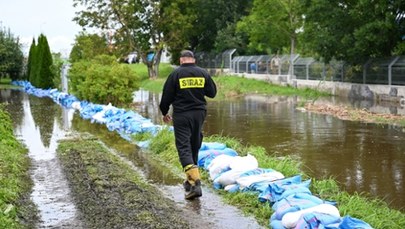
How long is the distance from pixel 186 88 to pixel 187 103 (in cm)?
19

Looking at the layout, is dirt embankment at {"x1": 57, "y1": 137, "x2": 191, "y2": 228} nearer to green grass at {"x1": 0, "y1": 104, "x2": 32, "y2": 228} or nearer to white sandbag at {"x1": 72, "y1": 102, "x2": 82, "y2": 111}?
green grass at {"x1": 0, "y1": 104, "x2": 32, "y2": 228}

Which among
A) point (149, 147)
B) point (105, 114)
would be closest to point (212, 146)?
point (149, 147)

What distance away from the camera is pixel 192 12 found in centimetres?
4019

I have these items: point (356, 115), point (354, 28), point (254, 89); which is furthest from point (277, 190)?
point (254, 89)

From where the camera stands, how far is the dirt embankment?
545 cm

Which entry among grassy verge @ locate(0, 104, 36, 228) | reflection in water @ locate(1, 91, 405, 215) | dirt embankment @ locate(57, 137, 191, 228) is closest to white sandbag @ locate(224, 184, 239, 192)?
dirt embankment @ locate(57, 137, 191, 228)

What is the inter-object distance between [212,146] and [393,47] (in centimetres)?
1628

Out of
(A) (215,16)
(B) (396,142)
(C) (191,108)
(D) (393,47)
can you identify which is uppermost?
(A) (215,16)

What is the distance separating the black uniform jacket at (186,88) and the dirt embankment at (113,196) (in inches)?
44.1

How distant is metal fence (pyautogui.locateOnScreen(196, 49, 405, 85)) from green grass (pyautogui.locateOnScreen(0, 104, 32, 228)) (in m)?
15.2

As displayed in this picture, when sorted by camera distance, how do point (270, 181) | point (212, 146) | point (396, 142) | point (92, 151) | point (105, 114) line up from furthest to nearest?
point (105, 114) → point (396, 142) → point (92, 151) → point (212, 146) → point (270, 181)

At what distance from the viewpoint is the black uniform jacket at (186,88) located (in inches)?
262

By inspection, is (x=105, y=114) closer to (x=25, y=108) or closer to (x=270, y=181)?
(x=25, y=108)

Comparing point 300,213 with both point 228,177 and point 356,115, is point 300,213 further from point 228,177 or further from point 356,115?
point 356,115
